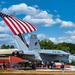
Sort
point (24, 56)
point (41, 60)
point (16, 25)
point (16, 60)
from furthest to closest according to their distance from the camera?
point (16, 60), point (41, 60), point (24, 56), point (16, 25)

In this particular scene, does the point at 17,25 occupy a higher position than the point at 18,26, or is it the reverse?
the point at 17,25

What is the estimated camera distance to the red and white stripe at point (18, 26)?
26.9m

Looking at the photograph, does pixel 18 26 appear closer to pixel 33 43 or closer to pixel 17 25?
pixel 17 25

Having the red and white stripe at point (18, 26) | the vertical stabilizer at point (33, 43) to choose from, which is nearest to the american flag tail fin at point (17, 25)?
the red and white stripe at point (18, 26)

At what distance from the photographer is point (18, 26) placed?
2748cm

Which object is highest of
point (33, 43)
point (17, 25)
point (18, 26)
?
point (33, 43)

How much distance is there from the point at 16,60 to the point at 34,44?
31.5 m

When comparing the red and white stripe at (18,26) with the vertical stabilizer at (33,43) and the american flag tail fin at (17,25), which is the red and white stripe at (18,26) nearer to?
the american flag tail fin at (17,25)

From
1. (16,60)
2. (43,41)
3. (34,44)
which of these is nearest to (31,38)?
(34,44)

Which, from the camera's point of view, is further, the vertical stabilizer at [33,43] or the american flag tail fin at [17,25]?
the vertical stabilizer at [33,43]

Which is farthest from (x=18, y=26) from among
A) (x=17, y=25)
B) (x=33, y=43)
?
(x=33, y=43)

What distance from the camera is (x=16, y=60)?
8150 cm

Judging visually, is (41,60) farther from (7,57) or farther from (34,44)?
(7,57)

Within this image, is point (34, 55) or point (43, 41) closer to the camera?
point (34, 55)
